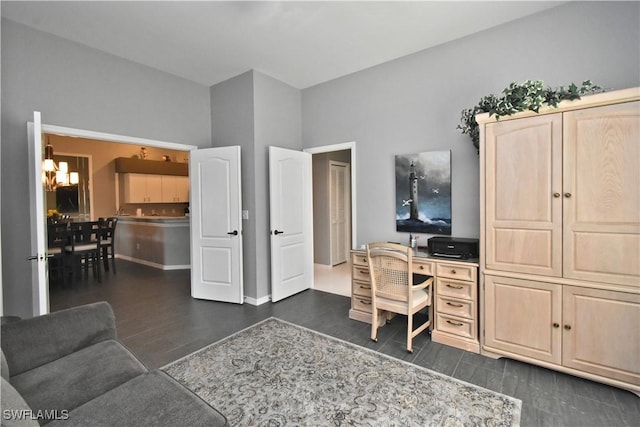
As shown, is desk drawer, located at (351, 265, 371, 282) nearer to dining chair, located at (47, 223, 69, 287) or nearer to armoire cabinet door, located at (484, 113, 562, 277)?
armoire cabinet door, located at (484, 113, 562, 277)

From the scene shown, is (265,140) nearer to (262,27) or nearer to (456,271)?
(262,27)

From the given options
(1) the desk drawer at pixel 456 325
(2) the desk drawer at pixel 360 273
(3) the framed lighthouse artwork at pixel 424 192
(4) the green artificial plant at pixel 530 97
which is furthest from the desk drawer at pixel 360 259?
(4) the green artificial plant at pixel 530 97

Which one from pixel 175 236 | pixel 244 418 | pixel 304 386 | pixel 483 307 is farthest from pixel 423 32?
pixel 175 236

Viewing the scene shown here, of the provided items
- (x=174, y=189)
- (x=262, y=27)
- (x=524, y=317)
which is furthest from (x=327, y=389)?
(x=174, y=189)

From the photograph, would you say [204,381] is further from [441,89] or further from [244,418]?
[441,89]

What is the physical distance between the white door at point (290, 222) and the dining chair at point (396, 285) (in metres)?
1.63

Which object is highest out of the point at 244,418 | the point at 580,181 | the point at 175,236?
the point at 580,181

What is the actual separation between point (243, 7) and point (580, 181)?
3.15m

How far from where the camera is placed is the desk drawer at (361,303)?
136 inches

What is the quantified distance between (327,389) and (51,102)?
12.5 ft

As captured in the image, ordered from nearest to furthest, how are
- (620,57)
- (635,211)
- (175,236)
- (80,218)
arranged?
(635,211), (620,57), (175,236), (80,218)

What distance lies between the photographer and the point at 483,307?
2635 mm

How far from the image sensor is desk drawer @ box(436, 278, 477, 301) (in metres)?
2.72

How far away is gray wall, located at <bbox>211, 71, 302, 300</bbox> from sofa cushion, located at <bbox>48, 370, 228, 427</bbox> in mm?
2650
